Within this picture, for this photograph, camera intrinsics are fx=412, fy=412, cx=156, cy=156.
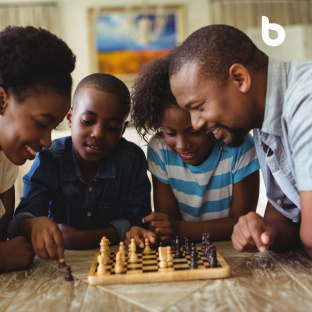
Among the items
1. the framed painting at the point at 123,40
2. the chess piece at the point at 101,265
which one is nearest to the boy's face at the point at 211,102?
the chess piece at the point at 101,265

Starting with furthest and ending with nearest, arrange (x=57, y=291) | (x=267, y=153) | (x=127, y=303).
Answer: (x=267, y=153) → (x=57, y=291) → (x=127, y=303)

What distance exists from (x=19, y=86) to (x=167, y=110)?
2.08 ft

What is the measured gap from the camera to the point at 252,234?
1.22 m

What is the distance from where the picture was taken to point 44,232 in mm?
1347

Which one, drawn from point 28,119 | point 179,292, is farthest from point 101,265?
point 28,119

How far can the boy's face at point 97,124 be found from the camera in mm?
1746

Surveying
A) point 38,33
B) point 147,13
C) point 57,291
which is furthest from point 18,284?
point 147,13

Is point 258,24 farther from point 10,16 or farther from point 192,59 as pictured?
point 192,59

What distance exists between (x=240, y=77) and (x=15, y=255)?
92cm

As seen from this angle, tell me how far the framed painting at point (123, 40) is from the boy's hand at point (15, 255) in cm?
647

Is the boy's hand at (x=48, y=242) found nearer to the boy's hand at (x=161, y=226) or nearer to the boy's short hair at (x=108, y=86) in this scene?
the boy's hand at (x=161, y=226)

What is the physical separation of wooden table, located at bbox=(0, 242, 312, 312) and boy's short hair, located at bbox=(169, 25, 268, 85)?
594 millimetres

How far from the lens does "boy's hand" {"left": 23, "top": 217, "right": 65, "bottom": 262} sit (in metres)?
1.32

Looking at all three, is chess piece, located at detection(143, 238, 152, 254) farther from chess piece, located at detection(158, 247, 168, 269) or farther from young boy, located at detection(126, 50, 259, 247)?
young boy, located at detection(126, 50, 259, 247)
